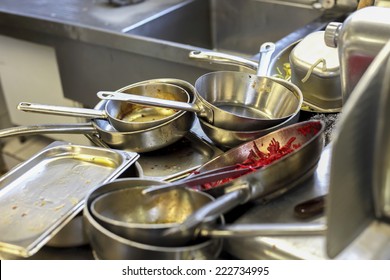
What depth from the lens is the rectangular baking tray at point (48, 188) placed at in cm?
69

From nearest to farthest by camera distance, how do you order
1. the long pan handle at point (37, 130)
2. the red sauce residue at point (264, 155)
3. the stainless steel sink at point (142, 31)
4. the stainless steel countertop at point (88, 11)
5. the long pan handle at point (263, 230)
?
the long pan handle at point (263, 230) → the red sauce residue at point (264, 155) → the long pan handle at point (37, 130) → the stainless steel sink at point (142, 31) → the stainless steel countertop at point (88, 11)

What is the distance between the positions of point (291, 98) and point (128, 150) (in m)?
0.29

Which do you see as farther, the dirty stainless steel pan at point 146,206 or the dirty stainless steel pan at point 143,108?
the dirty stainless steel pan at point 143,108

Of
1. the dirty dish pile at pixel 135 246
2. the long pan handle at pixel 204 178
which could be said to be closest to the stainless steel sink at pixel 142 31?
the long pan handle at pixel 204 178

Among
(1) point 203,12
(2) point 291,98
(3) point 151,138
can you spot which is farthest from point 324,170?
(1) point 203,12

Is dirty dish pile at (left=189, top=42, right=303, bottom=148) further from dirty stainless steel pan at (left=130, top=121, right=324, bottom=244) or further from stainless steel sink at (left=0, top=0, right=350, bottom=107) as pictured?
stainless steel sink at (left=0, top=0, right=350, bottom=107)

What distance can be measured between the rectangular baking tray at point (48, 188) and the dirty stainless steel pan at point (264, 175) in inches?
5.5

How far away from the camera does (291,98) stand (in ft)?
2.95

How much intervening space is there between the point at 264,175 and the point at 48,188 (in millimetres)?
333

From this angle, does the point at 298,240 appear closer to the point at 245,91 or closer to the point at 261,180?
the point at 261,180

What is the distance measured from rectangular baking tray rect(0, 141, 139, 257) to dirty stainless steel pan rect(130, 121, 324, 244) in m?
0.14

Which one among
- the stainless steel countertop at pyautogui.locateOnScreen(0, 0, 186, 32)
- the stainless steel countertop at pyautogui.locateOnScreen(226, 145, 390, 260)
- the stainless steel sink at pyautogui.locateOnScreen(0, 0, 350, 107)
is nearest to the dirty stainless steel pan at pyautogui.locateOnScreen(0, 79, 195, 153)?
the stainless steel countertop at pyautogui.locateOnScreen(226, 145, 390, 260)

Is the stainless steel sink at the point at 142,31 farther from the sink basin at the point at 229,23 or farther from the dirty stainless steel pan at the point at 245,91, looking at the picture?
the dirty stainless steel pan at the point at 245,91
